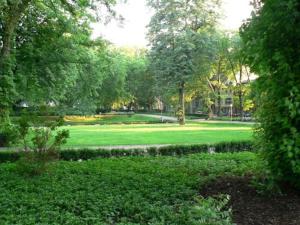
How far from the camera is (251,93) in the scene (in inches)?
323

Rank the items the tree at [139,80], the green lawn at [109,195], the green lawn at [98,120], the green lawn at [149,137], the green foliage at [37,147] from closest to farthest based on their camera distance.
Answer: the green lawn at [109,195] → the green foliage at [37,147] → the green lawn at [149,137] → the green lawn at [98,120] → the tree at [139,80]

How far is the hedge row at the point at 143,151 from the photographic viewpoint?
1487 centimetres

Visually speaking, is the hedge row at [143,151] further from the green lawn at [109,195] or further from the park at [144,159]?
the green lawn at [109,195]

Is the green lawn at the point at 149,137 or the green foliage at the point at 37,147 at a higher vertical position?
the green foliage at the point at 37,147

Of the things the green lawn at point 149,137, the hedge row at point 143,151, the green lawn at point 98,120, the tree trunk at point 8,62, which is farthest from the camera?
the green lawn at point 98,120

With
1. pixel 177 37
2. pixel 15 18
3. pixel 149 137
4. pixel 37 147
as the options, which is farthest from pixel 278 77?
pixel 177 37

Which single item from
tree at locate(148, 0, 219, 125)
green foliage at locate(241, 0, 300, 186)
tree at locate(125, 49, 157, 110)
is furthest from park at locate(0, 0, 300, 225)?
tree at locate(125, 49, 157, 110)

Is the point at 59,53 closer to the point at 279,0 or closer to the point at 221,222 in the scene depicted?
the point at 279,0

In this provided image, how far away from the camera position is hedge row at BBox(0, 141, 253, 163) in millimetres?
14869

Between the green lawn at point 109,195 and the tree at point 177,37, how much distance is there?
32214 millimetres

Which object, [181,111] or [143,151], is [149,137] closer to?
[143,151]

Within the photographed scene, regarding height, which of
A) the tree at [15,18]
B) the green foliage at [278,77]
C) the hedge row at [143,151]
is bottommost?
the hedge row at [143,151]

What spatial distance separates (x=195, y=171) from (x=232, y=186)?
217 centimetres

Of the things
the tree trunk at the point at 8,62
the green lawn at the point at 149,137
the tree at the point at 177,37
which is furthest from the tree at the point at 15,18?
the tree at the point at 177,37
